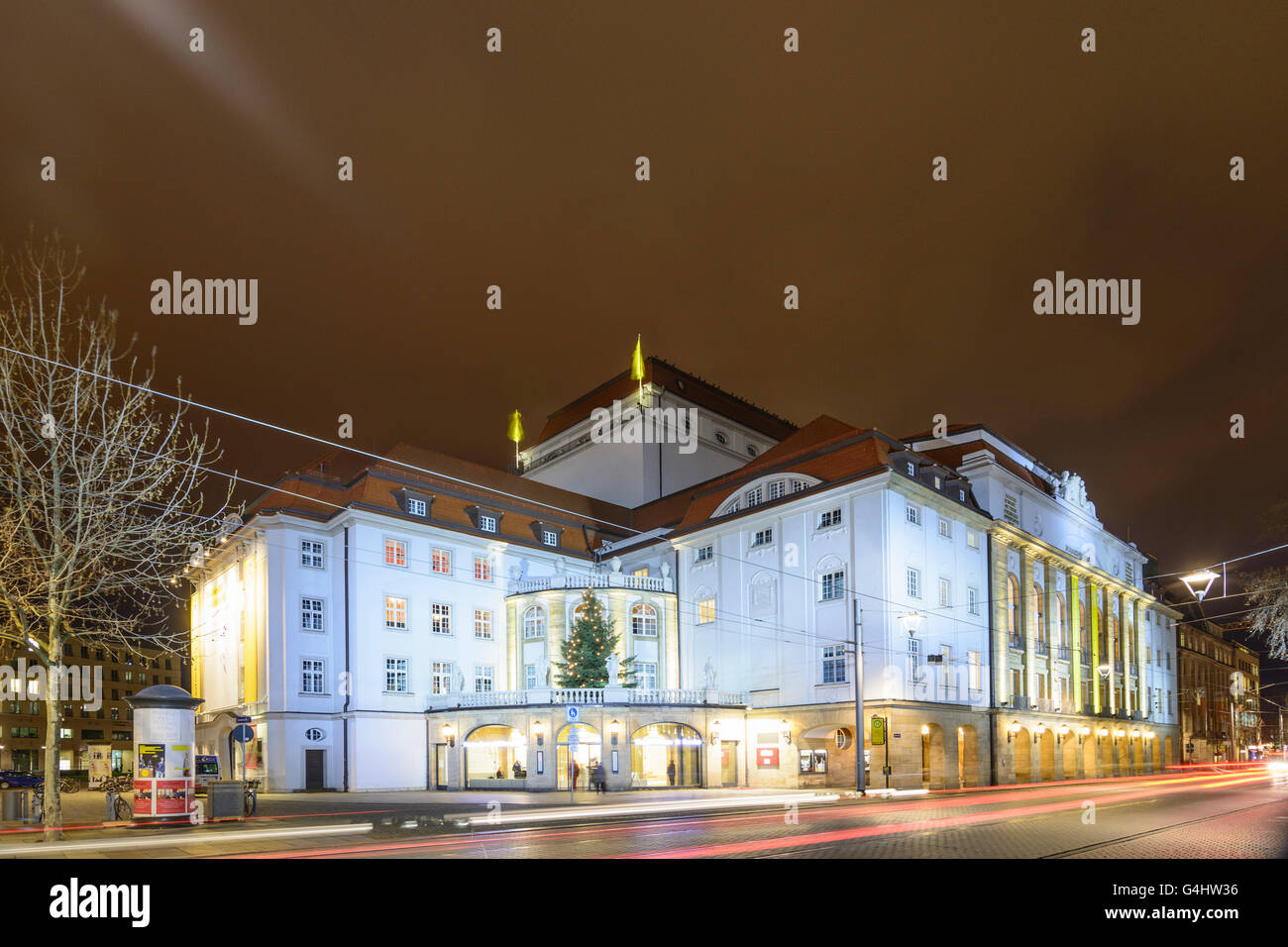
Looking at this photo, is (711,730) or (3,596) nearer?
(3,596)

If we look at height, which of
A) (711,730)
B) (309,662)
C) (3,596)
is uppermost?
(3,596)

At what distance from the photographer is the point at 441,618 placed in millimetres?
51594

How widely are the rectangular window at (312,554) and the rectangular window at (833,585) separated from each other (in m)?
25.6

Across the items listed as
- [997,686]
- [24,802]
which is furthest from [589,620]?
[24,802]

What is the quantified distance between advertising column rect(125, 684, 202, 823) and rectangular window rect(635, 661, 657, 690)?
2943 cm

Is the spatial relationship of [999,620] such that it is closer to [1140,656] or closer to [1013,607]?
[1013,607]

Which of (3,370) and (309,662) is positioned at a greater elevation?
(3,370)

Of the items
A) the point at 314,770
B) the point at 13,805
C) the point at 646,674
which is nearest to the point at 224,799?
the point at 13,805

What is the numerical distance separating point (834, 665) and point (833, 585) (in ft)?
12.3

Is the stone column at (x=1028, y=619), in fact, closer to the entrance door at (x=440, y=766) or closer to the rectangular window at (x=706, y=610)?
the rectangular window at (x=706, y=610)

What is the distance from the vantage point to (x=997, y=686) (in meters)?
50.9
